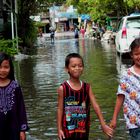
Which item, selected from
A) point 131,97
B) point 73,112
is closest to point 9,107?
point 73,112

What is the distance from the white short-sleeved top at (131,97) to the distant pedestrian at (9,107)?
97cm

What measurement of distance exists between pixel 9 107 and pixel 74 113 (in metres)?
0.62

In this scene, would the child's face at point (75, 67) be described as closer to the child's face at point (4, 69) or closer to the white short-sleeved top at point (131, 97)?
the white short-sleeved top at point (131, 97)

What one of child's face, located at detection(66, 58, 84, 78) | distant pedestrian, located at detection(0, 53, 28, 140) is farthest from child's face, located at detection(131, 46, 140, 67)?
distant pedestrian, located at detection(0, 53, 28, 140)

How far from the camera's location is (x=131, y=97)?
193 inches

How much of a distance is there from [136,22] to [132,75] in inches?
555

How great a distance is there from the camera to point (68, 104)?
5020mm

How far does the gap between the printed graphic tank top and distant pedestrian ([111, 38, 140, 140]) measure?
315mm

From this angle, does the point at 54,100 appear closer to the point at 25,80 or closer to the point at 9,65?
the point at 25,80

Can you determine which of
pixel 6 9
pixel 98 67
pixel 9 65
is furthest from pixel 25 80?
pixel 6 9

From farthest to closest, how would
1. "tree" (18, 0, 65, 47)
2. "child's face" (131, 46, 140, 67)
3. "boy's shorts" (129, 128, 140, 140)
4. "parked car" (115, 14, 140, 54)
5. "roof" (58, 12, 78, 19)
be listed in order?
"roof" (58, 12, 78, 19), "tree" (18, 0, 65, 47), "parked car" (115, 14, 140, 54), "child's face" (131, 46, 140, 67), "boy's shorts" (129, 128, 140, 140)

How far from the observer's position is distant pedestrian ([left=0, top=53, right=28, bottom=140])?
16.0 feet

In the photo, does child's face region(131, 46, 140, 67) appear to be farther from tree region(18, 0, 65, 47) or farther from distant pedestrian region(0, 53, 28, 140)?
tree region(18, 0, 65, 47)

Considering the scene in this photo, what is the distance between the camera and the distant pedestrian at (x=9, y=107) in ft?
16.0
